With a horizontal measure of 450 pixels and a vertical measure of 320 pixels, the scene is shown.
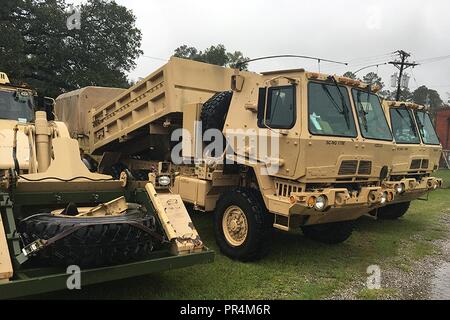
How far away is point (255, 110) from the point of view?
20.7 feet

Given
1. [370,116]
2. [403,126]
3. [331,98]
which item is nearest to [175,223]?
[331,98]

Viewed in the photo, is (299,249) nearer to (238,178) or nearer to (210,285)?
(238,178)

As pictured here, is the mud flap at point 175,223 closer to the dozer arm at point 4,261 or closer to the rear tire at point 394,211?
the dozer arm at point 4,261

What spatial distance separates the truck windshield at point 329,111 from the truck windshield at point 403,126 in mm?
3429

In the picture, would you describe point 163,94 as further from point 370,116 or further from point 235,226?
point 370,116

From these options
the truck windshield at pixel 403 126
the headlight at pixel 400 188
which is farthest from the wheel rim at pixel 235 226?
the truck windshield at pixel 403 126

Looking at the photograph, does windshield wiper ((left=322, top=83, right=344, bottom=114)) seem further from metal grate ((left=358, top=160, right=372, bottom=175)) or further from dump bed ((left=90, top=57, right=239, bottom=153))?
dump bed ((left=90, top=57, right=239, bottom=153))

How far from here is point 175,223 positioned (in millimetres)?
4953

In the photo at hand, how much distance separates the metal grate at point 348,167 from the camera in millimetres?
6035

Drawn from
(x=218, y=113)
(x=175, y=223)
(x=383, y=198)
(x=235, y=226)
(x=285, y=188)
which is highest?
(x=218, y=113)

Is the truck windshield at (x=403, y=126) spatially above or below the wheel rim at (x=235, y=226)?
above

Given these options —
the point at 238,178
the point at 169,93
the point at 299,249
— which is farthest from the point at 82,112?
the point at 299,249

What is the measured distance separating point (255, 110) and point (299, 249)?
93.2 inches

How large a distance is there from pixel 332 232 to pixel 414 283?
179 cm
